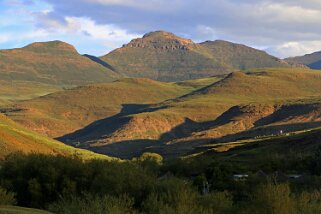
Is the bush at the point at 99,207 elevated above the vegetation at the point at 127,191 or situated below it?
above

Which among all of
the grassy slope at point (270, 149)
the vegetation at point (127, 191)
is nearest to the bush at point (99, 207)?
the vegetation at point (127, 191)

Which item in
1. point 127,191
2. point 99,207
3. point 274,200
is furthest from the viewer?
point 127,191

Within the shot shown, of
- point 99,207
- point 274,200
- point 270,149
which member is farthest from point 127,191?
point 270,149

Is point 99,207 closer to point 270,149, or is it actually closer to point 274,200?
point 274,200

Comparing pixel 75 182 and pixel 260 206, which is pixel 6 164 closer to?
pixel 75 182

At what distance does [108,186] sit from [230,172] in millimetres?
37605

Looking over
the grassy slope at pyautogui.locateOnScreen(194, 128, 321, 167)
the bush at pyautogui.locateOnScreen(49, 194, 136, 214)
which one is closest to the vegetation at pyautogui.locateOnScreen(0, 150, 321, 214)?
the bush at pyautogui.locateOnScreen(49, 194, 136, 214)

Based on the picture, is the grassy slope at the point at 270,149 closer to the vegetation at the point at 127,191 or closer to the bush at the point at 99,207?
the vegetation at the point at 127,191

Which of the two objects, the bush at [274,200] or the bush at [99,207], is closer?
the bush at [99,207]

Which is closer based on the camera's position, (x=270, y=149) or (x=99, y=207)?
(x=99, y=207)

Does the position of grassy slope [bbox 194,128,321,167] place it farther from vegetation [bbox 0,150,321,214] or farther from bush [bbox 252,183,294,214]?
bush [bbox 252,183,294,214]

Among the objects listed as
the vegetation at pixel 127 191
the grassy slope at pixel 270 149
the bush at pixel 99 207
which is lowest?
the grassy slope at pixel 270 149

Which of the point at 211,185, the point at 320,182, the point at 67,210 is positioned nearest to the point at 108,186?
the point at 67,210

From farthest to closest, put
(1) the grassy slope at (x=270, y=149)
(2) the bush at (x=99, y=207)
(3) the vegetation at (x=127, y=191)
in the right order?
(1) the grassy slope at (x=270, y=149)
(3) the vegetation at (x=127, y=191)
(2) the bush at (x=99, y=207)
